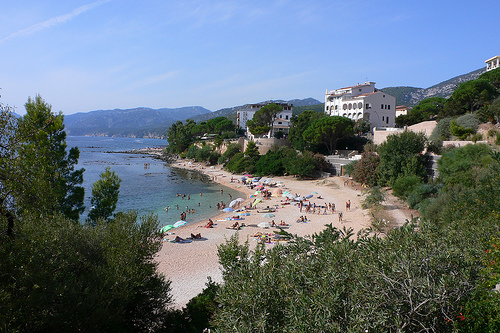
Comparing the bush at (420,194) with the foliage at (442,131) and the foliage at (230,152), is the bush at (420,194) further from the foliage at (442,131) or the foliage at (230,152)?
the foliage at (230,152)

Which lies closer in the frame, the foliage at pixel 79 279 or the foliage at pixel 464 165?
the foliage at pixel 79 279

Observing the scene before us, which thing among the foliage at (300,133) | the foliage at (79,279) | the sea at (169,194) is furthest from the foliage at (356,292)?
the foliage at (300,133)

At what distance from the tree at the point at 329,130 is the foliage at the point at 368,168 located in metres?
9.44

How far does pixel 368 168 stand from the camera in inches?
1209

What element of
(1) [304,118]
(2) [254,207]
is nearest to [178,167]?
(1) [304,118]

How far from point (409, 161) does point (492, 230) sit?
20651 millimetres

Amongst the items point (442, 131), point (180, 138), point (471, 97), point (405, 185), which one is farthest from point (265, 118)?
point (405, 185)

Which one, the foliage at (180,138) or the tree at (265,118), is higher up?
the tree at (265,118)

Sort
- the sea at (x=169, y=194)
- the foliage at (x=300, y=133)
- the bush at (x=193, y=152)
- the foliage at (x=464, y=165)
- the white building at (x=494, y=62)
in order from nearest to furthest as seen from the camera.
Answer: the foliage at (x=464, y=165), the sea at (x=169, y=194), the foliage at (x=300, y=133), the white building at (x=494, y=62), the bush at (x=193, y=152)

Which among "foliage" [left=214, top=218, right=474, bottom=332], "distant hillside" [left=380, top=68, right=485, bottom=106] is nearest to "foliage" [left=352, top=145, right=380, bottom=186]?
"foliage" [left=214, top=218, right=474, bottom=332]

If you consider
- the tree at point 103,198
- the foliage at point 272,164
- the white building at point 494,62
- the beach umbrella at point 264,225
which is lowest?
the beach umbrella at point 264,225

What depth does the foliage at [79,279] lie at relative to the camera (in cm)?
517

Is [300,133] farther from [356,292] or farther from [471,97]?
[356,292]

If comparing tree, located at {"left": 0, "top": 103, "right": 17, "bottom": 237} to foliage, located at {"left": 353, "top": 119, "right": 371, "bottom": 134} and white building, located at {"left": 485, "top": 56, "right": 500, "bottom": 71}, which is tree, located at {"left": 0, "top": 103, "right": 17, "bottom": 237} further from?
white building, located at {"left": 485, "top": 56, "right": 500, "bottom": 71}
